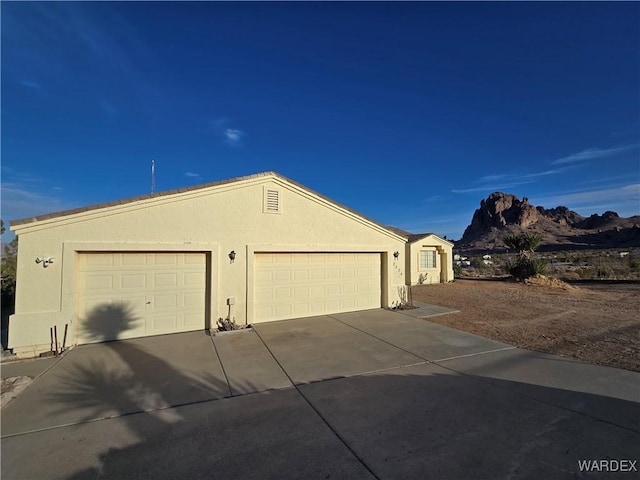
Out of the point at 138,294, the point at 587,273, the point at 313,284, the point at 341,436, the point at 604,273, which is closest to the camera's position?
the point at 341,436

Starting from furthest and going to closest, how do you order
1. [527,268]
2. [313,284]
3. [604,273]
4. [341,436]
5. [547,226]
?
1. [547,226]
2. [604,273]
3. [527,268]
4. [313,284]
5. [341,436]

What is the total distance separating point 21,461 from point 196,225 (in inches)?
233

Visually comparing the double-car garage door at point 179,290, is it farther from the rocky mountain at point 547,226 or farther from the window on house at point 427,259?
the rocky mountain at point 547,226

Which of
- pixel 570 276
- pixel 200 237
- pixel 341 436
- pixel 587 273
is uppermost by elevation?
pixel 200 237

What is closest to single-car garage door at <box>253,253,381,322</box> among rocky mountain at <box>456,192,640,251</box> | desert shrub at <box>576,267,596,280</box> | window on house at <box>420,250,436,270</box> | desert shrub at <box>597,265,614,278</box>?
window on house at <box>420,250,436,270</box>

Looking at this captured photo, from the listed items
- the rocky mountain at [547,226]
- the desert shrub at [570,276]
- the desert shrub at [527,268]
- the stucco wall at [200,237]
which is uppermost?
the rocky mountain at [547,226]

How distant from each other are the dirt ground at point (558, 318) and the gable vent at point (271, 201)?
624 cm

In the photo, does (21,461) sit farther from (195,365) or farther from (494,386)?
(494,386)

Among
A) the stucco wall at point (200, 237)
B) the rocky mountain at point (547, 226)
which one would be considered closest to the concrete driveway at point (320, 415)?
the stucco wall at point (200, 237)

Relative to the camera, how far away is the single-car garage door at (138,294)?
750cm

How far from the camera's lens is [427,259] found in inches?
829

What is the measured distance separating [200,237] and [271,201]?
7.85ft

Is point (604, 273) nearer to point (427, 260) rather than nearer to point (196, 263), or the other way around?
point (427, 260)

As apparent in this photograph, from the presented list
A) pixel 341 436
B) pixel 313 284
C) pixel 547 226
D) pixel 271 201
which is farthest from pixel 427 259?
pixel 547 226
